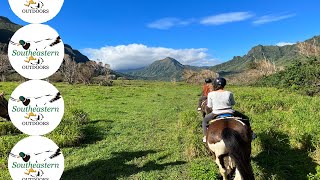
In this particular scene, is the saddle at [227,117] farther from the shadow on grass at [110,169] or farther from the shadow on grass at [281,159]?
the shadow on grass at [110,169]

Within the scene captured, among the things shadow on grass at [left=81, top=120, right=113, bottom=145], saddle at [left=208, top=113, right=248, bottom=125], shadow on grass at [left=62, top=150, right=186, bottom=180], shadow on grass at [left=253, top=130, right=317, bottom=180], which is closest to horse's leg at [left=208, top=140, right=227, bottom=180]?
saddle at [left=208, top=113, right=248, bottom=125]

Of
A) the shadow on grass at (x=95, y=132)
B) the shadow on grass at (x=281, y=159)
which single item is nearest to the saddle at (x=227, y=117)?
the shadow on grass at (x=281, y=159)

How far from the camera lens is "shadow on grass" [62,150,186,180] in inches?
420

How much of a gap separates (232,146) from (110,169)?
5266 mm

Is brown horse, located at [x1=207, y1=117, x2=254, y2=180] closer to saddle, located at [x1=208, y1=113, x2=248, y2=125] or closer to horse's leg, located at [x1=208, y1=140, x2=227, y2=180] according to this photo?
horse's leg, located at [x1=208, y1=140, x2=227, y2=180]

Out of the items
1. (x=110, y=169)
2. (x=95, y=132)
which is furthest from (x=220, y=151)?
(x=95, y=132)

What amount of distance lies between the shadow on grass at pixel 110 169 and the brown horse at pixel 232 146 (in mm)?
3354

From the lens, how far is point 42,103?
6230mm

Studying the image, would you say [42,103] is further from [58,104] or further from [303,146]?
[303,146]

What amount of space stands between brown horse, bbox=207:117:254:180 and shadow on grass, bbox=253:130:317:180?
1743 millimetres

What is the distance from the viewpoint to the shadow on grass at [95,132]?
1565 centimetres

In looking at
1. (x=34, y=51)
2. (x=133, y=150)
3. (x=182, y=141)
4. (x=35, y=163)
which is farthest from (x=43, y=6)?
(x=182, y=141)

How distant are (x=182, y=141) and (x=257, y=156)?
3884 millimetres

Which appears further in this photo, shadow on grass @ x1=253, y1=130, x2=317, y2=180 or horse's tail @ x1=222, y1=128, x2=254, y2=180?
shadow on grass @ x1=253, y1=130, x2=317, y2=180
